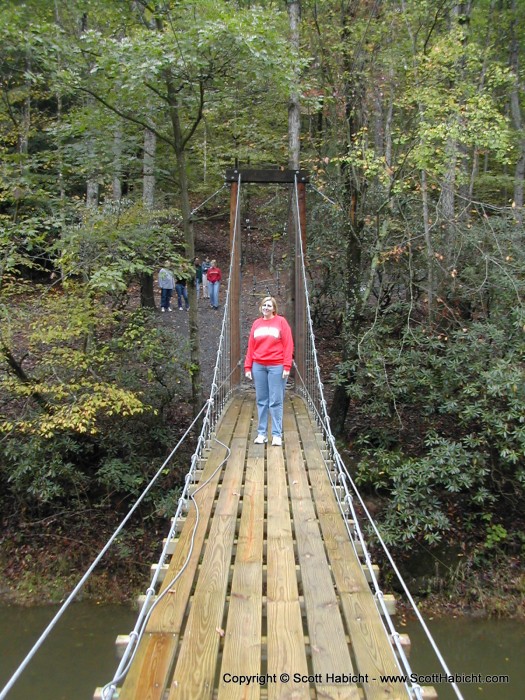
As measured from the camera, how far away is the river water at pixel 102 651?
3.67 meters

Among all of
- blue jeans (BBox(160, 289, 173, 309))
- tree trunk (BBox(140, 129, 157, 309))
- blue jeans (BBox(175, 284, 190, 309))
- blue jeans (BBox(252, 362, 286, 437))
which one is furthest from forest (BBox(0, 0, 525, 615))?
blue jeans (BBox(175, 284, 190, 309))

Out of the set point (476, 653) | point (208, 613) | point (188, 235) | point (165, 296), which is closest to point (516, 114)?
point (188, 235)

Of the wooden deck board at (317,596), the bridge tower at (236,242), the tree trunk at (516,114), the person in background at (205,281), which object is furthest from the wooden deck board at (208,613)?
the person in background at (205,281)

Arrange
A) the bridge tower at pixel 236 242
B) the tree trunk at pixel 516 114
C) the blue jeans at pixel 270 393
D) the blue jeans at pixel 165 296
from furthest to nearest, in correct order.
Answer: the blue jeans at pixel 165 296
the tree trunk at pixel 516 114
the bridge tower at pixel 236 242
the blue jeans at pixel 270 393

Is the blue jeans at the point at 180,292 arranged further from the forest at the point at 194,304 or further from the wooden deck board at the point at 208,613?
the wooden deck board at the point at 208,613

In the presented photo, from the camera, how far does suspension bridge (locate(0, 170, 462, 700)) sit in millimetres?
1243

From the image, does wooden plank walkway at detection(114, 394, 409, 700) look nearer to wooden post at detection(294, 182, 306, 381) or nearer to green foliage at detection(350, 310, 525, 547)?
green foliage at detection(350, 310, 525, 547)

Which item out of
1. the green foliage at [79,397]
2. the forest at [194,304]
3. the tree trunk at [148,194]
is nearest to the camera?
the forest at [194,304]

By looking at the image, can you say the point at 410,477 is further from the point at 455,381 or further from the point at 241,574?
the point at 241,574

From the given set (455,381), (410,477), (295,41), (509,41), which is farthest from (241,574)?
(509,41)

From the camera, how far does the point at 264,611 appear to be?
1.60m

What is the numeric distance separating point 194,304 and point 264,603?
395cm

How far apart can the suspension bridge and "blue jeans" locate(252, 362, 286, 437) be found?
356 mm

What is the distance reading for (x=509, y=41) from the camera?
838 centimetres
